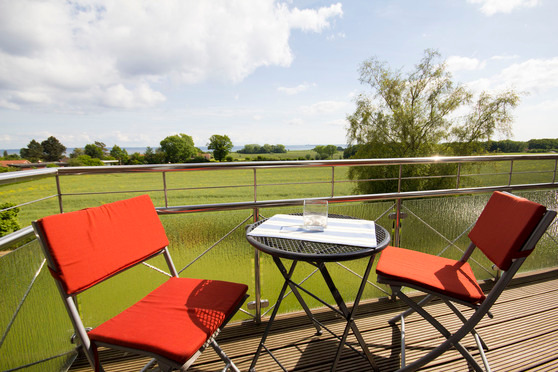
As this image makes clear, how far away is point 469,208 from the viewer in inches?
106

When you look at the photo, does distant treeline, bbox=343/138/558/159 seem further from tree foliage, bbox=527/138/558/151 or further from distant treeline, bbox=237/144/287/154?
distant treeline, bbox=237/144/287/154

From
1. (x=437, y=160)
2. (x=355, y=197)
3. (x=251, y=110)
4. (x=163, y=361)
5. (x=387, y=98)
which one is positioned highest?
(x=251, y=110)

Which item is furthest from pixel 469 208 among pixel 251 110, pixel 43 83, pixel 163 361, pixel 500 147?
pixel 43 83

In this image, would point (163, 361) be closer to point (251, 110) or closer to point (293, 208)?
point (293, 208)

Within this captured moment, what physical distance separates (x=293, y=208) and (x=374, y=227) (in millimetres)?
748

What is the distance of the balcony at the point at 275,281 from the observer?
140 centimetres

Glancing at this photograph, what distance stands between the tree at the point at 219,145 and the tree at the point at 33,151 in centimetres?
2509

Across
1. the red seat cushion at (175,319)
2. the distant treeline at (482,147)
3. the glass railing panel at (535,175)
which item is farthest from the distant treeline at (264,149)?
the red seat cushion at (175,319)

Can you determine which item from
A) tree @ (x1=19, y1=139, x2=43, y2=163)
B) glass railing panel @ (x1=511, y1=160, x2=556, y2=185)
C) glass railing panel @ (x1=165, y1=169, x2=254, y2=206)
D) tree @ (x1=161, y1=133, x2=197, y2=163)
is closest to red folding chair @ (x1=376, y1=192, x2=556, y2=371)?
glass railing panel @ (x1=511, y1=160, x2=556, y2=185)

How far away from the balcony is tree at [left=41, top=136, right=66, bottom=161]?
51.2m

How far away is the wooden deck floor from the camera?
1.65 metres

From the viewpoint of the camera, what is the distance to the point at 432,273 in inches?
62.1

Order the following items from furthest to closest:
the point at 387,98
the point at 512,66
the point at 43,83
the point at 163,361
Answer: the point at 43,83
the point at 387,98
the point at 512,66
the point at 163,361

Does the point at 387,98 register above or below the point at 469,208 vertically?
above
